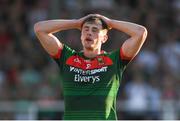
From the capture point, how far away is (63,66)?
25.4 ft

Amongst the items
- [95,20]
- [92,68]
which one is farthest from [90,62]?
[95,20]

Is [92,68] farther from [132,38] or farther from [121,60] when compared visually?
[132,38]

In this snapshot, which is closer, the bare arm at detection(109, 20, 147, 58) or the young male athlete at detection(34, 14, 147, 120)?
the young male athlete at detection(34, 14, 147, 120)

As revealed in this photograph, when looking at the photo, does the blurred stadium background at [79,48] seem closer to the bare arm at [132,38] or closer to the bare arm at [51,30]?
the bare arm at [51,30]

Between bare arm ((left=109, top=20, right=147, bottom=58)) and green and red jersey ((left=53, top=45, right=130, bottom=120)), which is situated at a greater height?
bare arm ((left=109, top=20, right=147, bottom=58))

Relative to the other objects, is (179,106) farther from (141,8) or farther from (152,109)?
(141,8)

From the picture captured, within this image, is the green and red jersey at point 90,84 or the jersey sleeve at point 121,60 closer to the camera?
the green and red jersey at point 90,84

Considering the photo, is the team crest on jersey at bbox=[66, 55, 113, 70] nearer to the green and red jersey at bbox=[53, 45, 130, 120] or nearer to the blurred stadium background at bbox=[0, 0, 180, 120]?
the green and red jersey at bbox=[53, 45, 130, 120]

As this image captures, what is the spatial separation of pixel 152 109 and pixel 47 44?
6.16 metres

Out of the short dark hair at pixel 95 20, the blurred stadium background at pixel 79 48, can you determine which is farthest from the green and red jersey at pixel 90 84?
the blurred stadium background at pixel 79 48

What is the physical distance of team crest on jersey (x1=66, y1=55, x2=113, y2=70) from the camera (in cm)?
769

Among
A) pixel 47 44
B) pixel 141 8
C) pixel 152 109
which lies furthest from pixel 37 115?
pixel 47 44

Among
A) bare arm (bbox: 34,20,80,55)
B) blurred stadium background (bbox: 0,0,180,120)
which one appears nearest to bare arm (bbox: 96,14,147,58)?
bare arm (bbox: 34,20,80,55)

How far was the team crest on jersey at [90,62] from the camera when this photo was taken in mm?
7689
